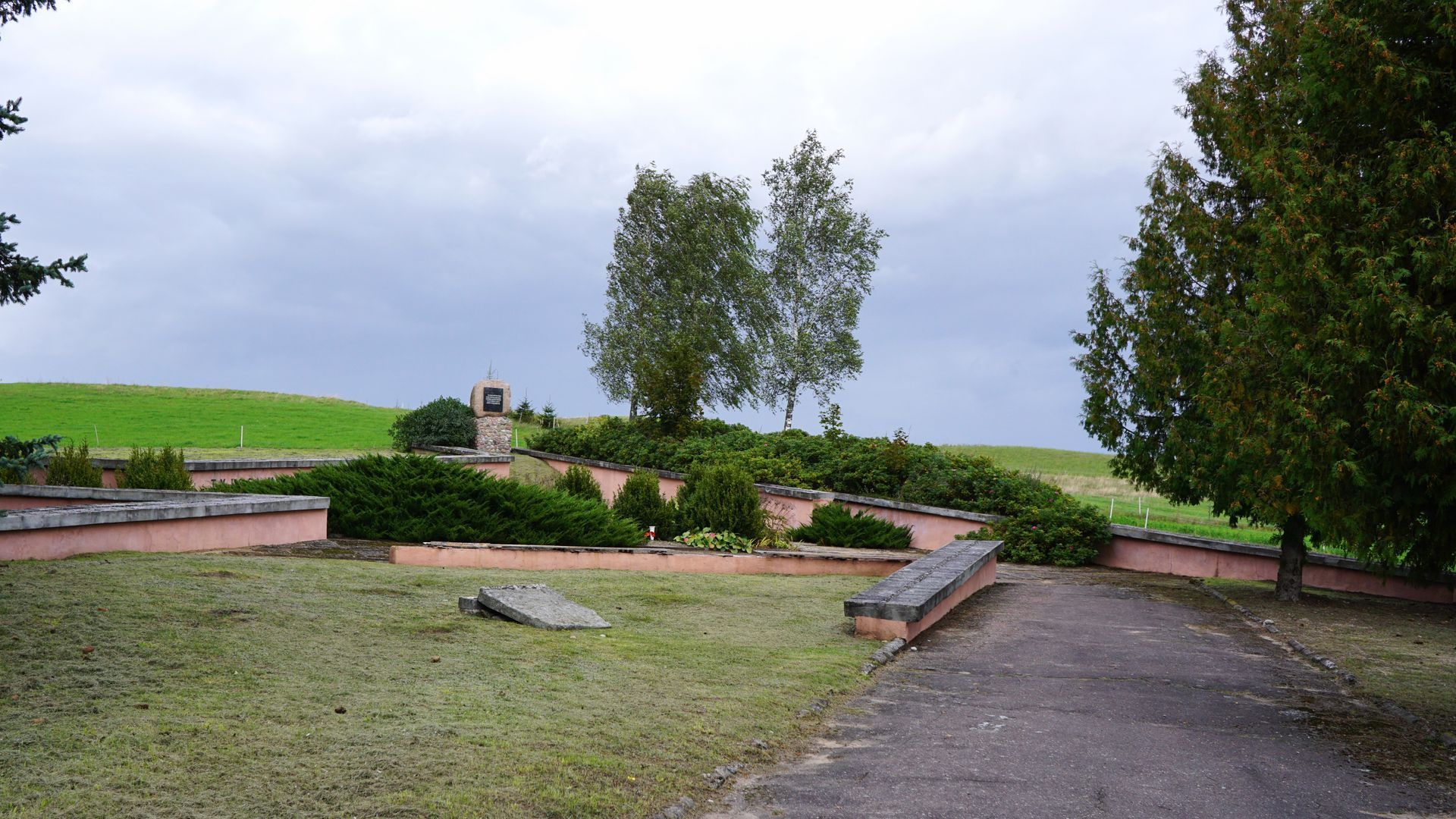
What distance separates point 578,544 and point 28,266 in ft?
32.6

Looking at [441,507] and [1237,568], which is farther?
[1237,568]

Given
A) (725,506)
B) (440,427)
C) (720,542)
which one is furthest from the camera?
(440,427)

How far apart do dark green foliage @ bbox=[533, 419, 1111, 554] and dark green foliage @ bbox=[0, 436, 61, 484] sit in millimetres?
13210

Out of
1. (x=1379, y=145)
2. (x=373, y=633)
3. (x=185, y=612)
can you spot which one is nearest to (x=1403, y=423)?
(x=1379, y=145)

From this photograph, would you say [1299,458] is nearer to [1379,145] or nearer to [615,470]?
[1379,145]

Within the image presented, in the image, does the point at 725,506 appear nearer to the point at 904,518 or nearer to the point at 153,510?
the point at 904,518

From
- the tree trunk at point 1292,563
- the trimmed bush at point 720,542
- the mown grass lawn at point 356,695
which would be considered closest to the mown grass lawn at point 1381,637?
the tree trunk at point 1292,563

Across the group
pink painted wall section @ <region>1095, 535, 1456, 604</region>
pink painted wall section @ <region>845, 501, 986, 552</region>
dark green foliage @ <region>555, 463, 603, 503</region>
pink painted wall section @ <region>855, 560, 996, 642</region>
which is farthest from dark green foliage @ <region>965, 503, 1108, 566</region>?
pink painted wall section @ <region>855, 560, 996, 642</region>

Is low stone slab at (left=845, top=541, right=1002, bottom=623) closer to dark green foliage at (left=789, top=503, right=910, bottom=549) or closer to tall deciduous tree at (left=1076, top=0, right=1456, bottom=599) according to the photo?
tall deciduous tree at (left=1076, top=0, right=1456, bottom=599)

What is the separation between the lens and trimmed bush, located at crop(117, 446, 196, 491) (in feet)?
59.3

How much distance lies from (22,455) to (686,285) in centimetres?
3812

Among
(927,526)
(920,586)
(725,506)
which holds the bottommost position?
(920,586)

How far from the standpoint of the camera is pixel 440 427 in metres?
34.5

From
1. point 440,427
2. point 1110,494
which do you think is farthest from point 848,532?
point 1110,494
